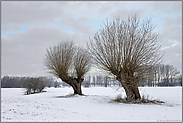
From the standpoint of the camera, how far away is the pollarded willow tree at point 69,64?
18938 millimetres

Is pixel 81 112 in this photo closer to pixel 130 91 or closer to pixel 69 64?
pixel 130 91

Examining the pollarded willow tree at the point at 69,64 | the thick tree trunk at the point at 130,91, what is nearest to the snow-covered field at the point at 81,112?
the thick tree trunk at the point at 130,91

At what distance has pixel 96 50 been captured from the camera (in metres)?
14.1

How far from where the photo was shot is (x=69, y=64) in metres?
19.4

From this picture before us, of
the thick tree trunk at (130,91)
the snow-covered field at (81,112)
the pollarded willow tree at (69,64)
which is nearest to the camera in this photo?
the snow-covered field at (81,112)

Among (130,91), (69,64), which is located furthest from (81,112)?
(69,64)

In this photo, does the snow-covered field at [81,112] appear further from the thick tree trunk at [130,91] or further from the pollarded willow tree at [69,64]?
the pollarded willow tree at [69,64]

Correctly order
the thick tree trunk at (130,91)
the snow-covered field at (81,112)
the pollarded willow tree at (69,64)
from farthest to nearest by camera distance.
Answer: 1. the pollarded willow tree at (69,64)
2. the thick tree trunk at (130,91)
3. the snow-covered field at (81,112)

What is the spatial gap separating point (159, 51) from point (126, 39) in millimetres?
3405

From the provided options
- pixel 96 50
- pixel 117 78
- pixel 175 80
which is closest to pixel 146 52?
pixel 117 78

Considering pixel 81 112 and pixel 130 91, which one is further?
pixel 130 91

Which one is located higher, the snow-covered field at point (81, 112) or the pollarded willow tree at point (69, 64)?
the pollarded willow tree at point (69, 64)

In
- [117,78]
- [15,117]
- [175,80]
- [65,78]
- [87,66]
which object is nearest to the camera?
[15,117]

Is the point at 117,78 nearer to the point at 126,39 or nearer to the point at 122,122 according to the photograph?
the point at 126,39
